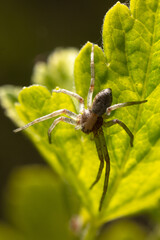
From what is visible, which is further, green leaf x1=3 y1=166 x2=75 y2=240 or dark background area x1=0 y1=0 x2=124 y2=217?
dark background area x1=0 y1=0 x2=124 y2=217

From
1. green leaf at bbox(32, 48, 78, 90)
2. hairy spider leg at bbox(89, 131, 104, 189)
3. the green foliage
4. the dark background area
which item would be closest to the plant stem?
the green foliage

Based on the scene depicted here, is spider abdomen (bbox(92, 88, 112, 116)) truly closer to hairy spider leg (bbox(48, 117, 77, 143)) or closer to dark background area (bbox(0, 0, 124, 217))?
hairy spider leg (bbox(48, 117, 77, 143))

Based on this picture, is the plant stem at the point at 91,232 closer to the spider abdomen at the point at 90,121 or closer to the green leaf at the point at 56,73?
the spider abdomen at the point at 90,121

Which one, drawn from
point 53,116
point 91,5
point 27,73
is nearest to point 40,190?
point 53,116

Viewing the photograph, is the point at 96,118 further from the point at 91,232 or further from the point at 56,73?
the point at 91,232

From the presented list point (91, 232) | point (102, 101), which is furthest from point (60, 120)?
point (91, 232)

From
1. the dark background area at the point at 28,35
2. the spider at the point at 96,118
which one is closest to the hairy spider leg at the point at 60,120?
the spider at the point at 96,118

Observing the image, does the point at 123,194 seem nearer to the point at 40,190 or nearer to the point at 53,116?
the point at 53,116
